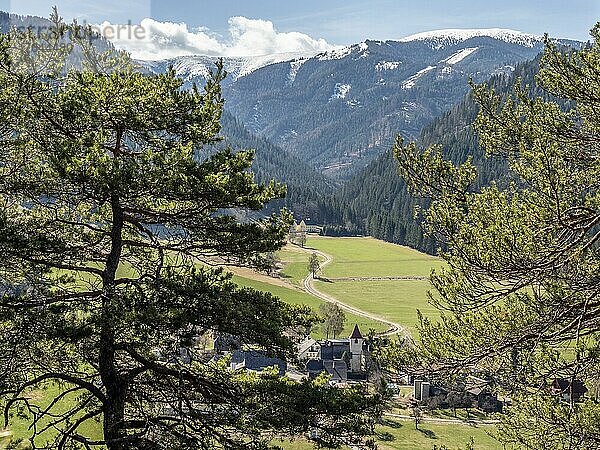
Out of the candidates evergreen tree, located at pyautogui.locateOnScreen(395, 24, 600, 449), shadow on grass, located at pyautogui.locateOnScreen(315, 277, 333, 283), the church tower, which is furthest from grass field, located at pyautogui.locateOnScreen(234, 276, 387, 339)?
evergreen tree, located at pyautogui.locateOnScreen(395, 24, 600, 449)

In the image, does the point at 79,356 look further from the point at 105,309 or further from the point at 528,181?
the point at 528,181

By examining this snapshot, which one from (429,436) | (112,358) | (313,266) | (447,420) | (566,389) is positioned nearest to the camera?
(566,389)

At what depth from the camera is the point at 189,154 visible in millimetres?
9383

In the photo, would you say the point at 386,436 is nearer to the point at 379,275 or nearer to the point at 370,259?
the point at 379,275

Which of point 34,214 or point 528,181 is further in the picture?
point 34,214

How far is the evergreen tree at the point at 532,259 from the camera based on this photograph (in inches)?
323

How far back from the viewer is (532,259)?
8062mm

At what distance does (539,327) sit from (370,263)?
106390 millimetres

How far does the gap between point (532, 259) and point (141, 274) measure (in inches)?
265

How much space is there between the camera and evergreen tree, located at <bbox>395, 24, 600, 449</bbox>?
8.20 metres

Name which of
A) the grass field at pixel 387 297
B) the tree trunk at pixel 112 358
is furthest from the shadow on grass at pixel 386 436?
the tree trunk at pixel 112 358

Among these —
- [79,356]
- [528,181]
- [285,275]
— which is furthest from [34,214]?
[285,275]

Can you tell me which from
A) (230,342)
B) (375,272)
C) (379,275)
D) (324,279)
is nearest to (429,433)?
(230,342)

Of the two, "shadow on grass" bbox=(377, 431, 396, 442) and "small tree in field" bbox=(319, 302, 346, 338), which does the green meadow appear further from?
"shadow on grass" bbox=(377, 431, 396, 442)
